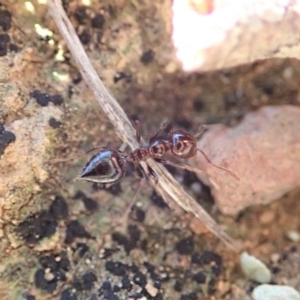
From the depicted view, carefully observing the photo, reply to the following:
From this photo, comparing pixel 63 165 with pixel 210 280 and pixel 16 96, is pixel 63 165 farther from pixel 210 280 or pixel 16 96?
pixel 210 280

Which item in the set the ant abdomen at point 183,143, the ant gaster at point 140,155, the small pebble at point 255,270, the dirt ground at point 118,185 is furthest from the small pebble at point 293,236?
the ant abdomen at point 183,143

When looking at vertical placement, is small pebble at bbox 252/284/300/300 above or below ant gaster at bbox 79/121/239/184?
below

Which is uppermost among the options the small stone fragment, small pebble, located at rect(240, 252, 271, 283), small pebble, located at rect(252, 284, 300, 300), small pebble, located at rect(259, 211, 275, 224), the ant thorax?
the ant thorax

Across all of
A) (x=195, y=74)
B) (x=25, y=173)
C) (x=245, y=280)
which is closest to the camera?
(x=25, y=173)

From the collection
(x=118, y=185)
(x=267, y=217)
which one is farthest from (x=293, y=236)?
(x=118, y=185)

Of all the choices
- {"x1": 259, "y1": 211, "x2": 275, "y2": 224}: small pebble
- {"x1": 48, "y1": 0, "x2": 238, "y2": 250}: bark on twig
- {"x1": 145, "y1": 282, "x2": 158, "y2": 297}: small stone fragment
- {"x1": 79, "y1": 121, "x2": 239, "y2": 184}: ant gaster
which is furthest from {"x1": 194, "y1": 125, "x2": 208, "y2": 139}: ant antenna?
{"x1": 145, "y1": 282, "x2": 158, "y2": 297}: small stone fragment

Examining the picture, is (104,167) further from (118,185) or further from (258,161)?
(258,161)

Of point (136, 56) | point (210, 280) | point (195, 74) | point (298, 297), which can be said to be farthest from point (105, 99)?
point (298, 297)

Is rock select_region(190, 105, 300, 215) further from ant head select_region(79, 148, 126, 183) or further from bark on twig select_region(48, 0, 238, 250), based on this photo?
ant head select_region(79, 148, 126, 183)
